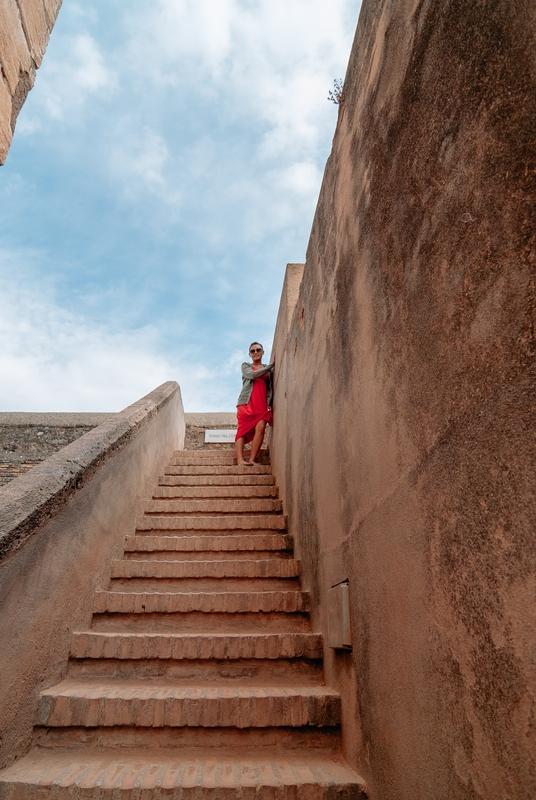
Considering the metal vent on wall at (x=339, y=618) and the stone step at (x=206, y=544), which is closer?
the metal vent on wall at (x=339, y=618)

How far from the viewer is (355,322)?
2.06 meters

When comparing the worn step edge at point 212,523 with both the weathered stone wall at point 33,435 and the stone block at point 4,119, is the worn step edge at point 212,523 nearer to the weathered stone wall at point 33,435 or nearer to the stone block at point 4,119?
the stone block at point 4,119

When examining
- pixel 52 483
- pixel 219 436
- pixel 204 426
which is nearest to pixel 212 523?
pixel 52 483

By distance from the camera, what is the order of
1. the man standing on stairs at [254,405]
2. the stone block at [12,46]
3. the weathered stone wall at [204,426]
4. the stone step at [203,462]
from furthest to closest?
the weathered stone wall at [204,426] → the man standing on stairs at [254,405] → the stone step at [203,462] → the stone block at [12,46]

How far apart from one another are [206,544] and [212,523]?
35 cm

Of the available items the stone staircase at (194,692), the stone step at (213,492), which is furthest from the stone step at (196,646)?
the stone step at (213,492)

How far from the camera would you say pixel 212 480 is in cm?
496

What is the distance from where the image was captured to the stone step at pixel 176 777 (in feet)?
5.87

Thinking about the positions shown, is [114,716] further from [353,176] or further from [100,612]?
[353,176]

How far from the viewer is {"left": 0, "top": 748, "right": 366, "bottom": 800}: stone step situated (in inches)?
70.5

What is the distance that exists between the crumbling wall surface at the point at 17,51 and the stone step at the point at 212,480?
354cm

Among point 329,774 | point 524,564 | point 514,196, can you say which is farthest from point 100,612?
point 514,196

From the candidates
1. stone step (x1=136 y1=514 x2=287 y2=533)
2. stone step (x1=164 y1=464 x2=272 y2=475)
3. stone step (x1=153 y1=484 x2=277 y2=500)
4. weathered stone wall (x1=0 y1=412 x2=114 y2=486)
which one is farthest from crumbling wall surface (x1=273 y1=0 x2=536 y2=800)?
weathered stone wall (x1=0 y1=412 x2=114 y2=486)

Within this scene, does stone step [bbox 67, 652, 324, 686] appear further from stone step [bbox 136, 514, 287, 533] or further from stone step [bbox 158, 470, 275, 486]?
stone step [bbox 158, 470, 275, 486]
